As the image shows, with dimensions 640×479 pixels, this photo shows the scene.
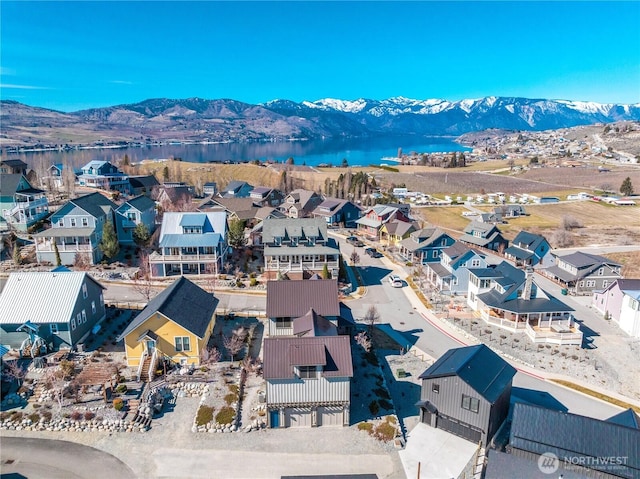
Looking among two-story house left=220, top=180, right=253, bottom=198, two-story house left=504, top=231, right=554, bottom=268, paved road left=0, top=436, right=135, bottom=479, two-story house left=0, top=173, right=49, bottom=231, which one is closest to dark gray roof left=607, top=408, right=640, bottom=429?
paved road left=0, top=436, right=135, bottom=479

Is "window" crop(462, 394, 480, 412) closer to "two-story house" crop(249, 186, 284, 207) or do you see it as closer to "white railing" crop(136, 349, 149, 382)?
"white railing" crop(136, 349, 149, 382)

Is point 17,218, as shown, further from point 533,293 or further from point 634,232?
point 634,232

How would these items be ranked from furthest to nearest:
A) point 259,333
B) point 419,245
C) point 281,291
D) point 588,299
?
1. point 419,245
2. point 588,299
3. point 259,333
4. point 281,291

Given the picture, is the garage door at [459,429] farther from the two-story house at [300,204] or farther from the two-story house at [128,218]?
the two-story house at [300,204]

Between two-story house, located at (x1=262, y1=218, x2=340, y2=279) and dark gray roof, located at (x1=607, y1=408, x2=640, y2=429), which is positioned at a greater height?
two-story house, located at (x1=262, y1=218, x2=340, y2=279)

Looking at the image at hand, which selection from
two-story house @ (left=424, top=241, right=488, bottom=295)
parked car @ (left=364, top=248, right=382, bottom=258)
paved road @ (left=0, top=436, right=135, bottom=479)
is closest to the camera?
paved road @ (left=0, top=436, right=135, bottom=479)

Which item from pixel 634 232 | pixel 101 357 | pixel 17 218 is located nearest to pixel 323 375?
pixel 101 357
